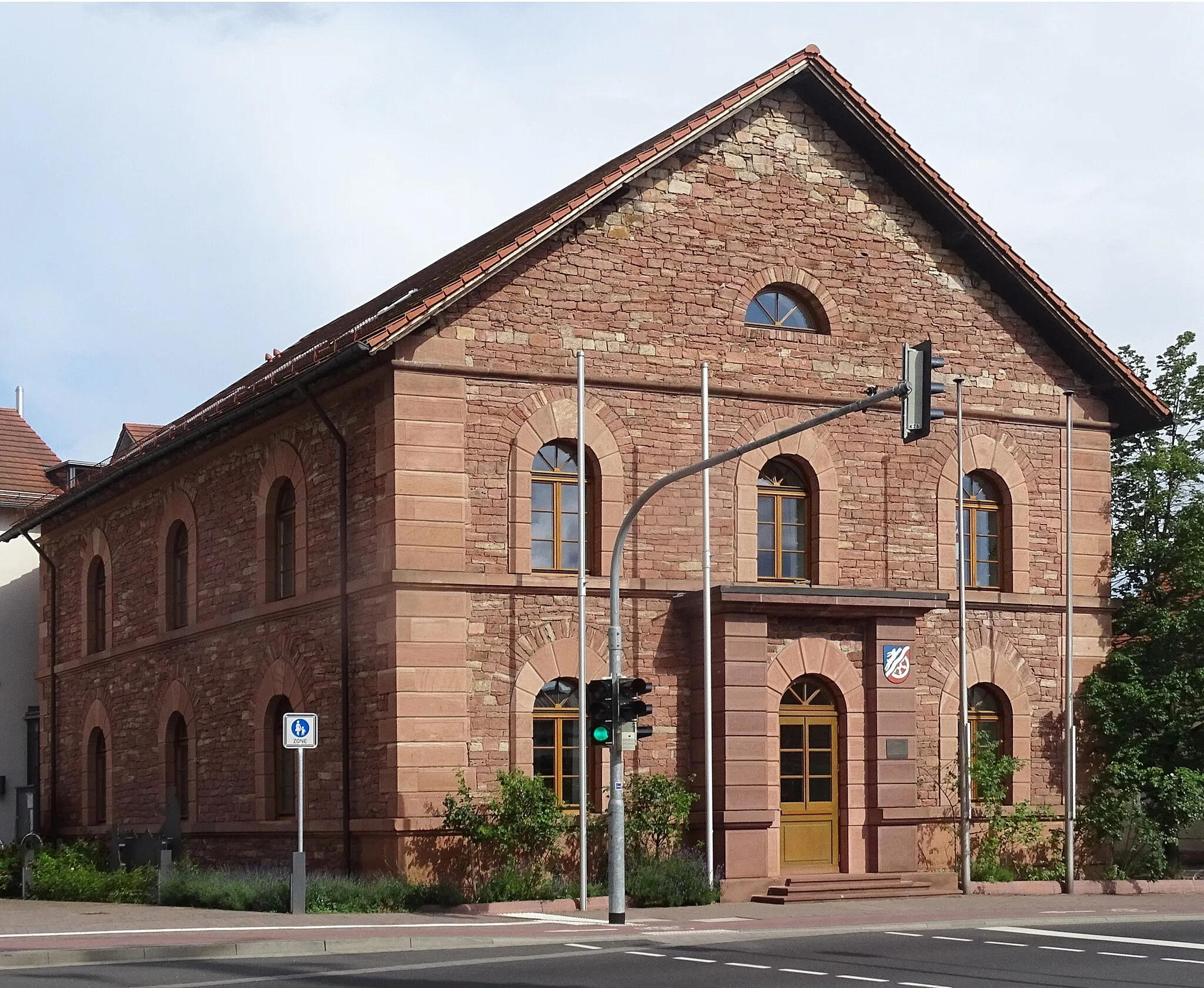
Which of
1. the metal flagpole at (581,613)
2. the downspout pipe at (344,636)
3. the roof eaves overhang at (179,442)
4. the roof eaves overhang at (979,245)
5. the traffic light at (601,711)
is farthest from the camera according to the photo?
the roof eaves overhang at (979,245)

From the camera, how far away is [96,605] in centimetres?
3753

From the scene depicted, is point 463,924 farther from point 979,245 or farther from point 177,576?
point 177,576

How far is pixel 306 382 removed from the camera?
26406 mm

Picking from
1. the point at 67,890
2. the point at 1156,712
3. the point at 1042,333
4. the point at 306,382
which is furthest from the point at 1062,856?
the point at 67,890

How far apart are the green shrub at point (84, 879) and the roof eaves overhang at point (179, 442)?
649 cm

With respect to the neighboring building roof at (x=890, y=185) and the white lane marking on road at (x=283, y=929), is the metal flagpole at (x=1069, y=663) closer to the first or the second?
the neighboring building roof at (x=890, y=185)

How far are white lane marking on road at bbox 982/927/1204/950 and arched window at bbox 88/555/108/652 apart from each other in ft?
68.7

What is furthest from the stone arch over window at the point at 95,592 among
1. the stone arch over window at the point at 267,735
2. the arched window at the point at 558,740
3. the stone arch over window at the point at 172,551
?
the arched window at the point at 558,740

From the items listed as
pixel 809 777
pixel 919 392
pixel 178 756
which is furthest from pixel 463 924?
pixel 178 756

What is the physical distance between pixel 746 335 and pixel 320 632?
716 centimetres

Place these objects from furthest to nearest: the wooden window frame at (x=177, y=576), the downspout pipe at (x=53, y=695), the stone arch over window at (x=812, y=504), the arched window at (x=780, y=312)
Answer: the downspout pipe at (x=53, y=695) < the wooden window frame at (x=177, y=576) < the arched window at (x=780, y=312) < the stone arch over window at (x=812, y=504)

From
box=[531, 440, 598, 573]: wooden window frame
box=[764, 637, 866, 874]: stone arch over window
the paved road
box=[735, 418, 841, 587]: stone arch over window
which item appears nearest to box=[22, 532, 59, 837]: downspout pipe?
box=[531, 440, 598, 573]: wooden window frame

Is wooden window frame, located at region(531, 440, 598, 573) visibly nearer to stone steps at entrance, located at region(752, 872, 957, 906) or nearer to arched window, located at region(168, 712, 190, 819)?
stone steps at entrance, located at region(752, 872, 957, 906)

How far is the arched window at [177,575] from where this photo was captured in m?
32.7
